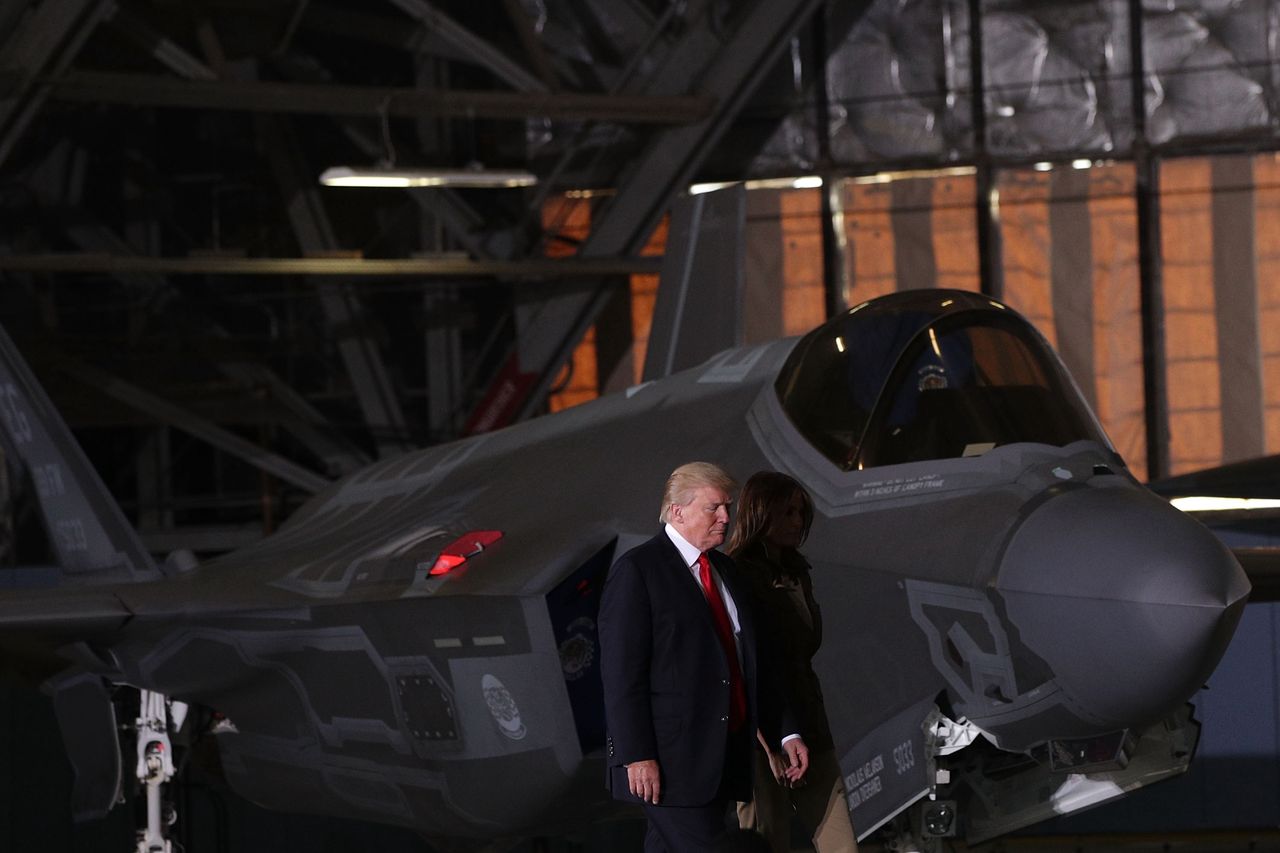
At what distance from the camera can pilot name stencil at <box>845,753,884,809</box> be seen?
5344mm

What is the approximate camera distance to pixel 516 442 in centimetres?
823

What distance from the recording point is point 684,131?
1639cm

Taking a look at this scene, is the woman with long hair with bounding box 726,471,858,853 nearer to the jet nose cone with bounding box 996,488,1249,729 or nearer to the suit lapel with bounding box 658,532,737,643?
the suit lapel with bounding box 658,532,737,643

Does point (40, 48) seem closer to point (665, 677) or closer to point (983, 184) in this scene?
point (983, 184)

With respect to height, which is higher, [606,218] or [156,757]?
[606,218]

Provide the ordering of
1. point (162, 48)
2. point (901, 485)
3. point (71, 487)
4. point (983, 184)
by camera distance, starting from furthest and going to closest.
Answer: point (983, 184) < point (162, 48) < point (71, 487) < point (901, 485)

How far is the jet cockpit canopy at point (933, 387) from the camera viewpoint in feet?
18.5

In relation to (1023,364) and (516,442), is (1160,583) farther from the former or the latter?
(516,442)

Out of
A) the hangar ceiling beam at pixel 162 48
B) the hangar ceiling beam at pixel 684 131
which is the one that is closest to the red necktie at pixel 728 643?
the hangar ceiling beam at pixel 162 48

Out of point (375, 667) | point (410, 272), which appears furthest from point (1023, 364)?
point (410, 272)

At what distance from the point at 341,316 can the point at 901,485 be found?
13059 millimetres

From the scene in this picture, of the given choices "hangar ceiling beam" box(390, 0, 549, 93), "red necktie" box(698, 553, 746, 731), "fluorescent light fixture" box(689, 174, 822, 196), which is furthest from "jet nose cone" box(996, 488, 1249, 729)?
"fluorescent light fixture" box(689, 174, 822, 196)

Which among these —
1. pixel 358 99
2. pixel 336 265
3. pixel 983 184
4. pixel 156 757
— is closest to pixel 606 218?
pixel 336 265

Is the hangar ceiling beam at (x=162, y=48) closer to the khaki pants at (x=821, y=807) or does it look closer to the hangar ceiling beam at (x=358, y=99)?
the hangar ceiling beam at (x=358, y=99)
